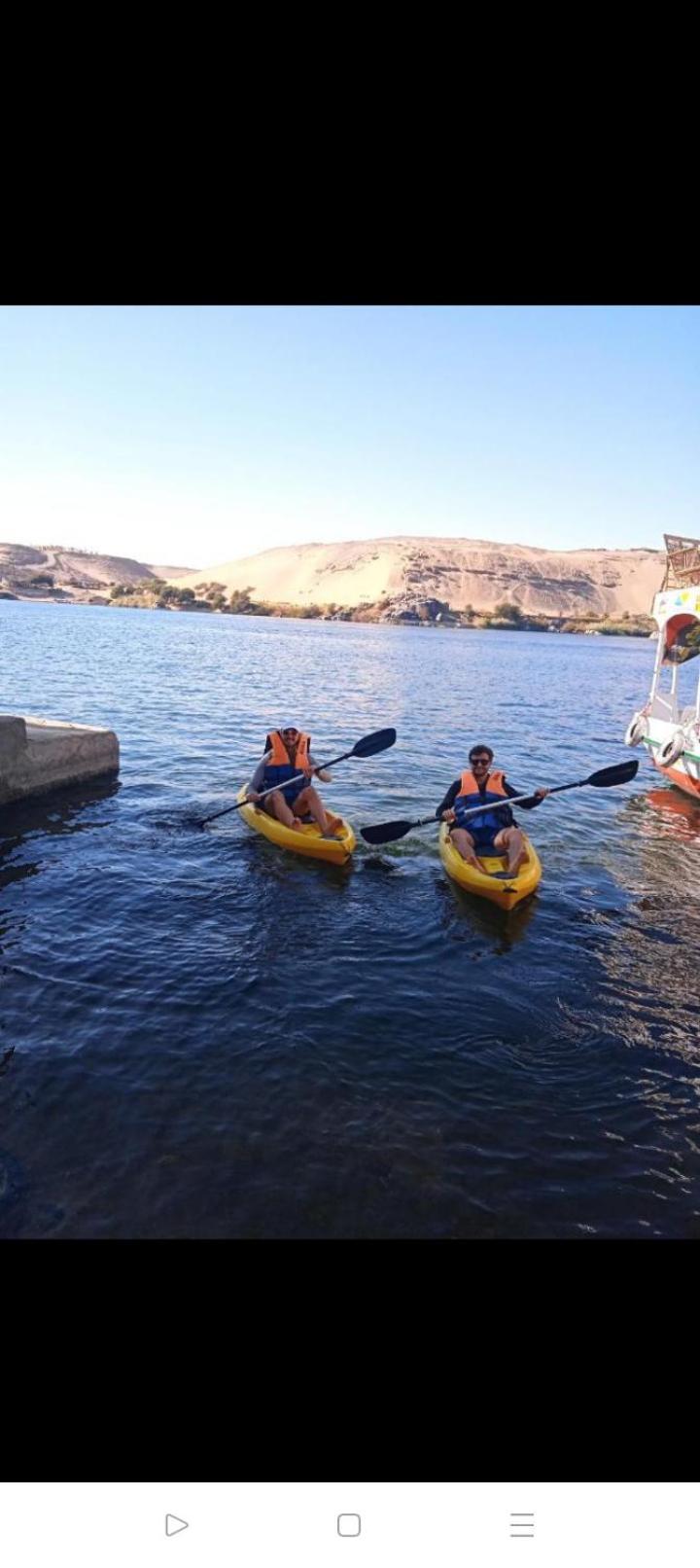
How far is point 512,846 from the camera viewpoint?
33.4ft

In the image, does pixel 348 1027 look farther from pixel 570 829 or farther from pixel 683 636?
pixel 683 636

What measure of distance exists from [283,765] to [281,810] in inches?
29.1

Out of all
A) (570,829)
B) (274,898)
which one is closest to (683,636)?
(570,829)

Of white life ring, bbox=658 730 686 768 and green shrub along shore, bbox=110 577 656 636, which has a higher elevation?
green shrub along shore, bbox=110 577 656 636

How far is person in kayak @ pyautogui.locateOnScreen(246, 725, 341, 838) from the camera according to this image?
1161 cm

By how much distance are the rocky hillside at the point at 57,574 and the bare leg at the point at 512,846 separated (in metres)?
109

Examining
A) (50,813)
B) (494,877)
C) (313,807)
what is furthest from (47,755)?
(494,877)

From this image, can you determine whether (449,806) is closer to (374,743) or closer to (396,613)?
(374,743)

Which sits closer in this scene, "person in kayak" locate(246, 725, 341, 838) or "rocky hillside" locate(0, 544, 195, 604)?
"person in kayak" locate(246, 725, 341, 838)

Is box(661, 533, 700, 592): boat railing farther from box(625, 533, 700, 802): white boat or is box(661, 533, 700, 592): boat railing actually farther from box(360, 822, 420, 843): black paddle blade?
box(360, 822, 420, 843): black paddle blade

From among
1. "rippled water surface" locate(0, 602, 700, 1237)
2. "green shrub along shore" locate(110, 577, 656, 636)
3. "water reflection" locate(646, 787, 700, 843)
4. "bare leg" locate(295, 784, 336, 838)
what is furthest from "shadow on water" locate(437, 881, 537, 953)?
"green shrub along shore" locate(110, 577, 656, 636)
